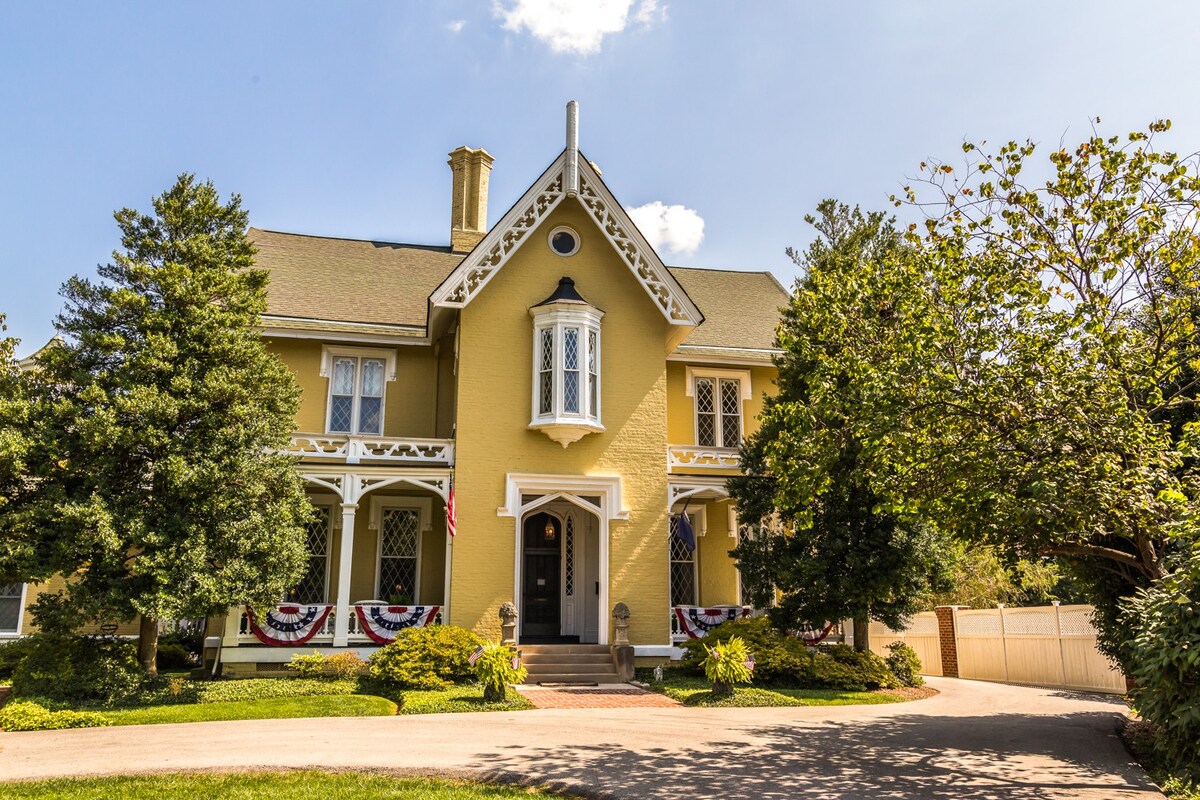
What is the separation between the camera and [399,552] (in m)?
21.2

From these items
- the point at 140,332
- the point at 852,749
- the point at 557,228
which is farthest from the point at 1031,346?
the point at 140,332

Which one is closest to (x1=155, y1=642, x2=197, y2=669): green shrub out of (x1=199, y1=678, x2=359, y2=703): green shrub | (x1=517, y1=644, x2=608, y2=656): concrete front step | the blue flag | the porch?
the porch

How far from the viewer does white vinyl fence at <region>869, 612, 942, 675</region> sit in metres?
24.6

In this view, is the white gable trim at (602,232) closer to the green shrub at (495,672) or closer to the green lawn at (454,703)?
the green shrub at (495,672)

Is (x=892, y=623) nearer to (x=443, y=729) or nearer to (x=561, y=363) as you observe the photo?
(x=561, y=363)

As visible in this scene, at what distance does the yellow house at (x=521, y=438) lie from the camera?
62.0ft

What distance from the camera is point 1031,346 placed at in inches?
407

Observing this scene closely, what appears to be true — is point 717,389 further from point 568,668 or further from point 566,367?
point 568,668

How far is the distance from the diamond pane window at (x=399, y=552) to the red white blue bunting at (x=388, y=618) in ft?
7.45

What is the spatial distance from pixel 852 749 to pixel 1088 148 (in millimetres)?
7900

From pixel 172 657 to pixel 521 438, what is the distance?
912 cm

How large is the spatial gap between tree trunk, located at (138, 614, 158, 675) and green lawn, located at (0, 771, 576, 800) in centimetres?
677

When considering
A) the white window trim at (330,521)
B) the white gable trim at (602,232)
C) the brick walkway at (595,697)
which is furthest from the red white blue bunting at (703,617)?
the white window trim at (330,521)

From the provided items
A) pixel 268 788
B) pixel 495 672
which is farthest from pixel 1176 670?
pixel 495 672
